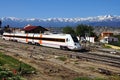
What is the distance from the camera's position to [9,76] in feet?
76.6

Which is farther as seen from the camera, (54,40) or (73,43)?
(54,40)

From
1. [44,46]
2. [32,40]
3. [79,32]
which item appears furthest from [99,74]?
[79,32]

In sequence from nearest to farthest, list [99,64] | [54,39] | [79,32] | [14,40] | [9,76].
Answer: [9,76] → [99,64] → [54,39] → [14,40] → [79,32]

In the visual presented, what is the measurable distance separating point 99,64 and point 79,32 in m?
89.5

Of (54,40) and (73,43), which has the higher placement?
(54,40)

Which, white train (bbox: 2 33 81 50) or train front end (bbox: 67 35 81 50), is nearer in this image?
train front end (bbox: 67 35 81 50)

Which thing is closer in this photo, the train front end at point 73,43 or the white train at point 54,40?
the train front end at point 73,43

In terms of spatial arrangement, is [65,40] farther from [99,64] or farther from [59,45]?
[99,64]

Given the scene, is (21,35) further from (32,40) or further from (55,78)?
(55,78)

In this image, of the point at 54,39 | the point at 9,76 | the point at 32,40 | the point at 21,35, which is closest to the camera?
the point at 9,76

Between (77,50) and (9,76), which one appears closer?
(9,76)

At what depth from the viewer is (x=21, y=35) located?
8019 cm

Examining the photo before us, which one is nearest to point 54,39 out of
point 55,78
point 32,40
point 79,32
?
point 32,40

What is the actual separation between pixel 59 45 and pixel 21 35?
24463mm
